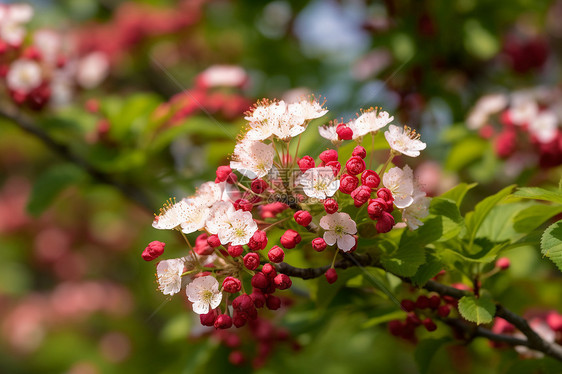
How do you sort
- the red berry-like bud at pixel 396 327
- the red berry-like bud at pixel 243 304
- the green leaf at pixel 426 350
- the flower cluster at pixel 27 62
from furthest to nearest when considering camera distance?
the flower cluster at pixel 27 62, the red berry-like bud at pixel 396 327, the green leaf at pixel 426 350, the red berry-like bud at pixel 243 304

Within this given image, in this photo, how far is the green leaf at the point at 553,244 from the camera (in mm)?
1236

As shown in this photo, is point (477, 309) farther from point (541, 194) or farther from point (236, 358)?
point (236, 358)

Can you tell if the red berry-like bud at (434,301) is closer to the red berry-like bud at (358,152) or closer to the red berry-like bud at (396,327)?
the red berry-like bud at (396,327)

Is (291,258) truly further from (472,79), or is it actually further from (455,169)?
(472,79)

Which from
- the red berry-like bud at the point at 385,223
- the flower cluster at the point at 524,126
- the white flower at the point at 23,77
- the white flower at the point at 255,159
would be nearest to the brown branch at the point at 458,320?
the red berry-like bud at the point at 385,223

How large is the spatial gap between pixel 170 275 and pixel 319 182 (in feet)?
1.48

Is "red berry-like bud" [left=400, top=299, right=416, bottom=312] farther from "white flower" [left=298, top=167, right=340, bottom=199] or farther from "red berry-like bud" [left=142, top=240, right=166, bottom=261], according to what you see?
"red berry-like bud" [left=142, top=240, right=166, bottom=261]

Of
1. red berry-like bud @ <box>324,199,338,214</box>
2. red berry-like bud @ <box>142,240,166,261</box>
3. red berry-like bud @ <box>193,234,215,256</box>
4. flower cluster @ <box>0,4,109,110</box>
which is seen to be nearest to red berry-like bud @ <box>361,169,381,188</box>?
red berry-like bud @ <box>324,199,338,214</box>

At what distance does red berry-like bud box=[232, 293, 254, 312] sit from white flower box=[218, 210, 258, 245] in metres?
0.13

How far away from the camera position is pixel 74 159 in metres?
2.74

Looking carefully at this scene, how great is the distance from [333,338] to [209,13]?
321 cm

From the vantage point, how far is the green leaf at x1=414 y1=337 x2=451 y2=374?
1630mm

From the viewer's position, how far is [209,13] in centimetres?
489

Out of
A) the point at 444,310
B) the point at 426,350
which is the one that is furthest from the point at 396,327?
the point at 444,310
